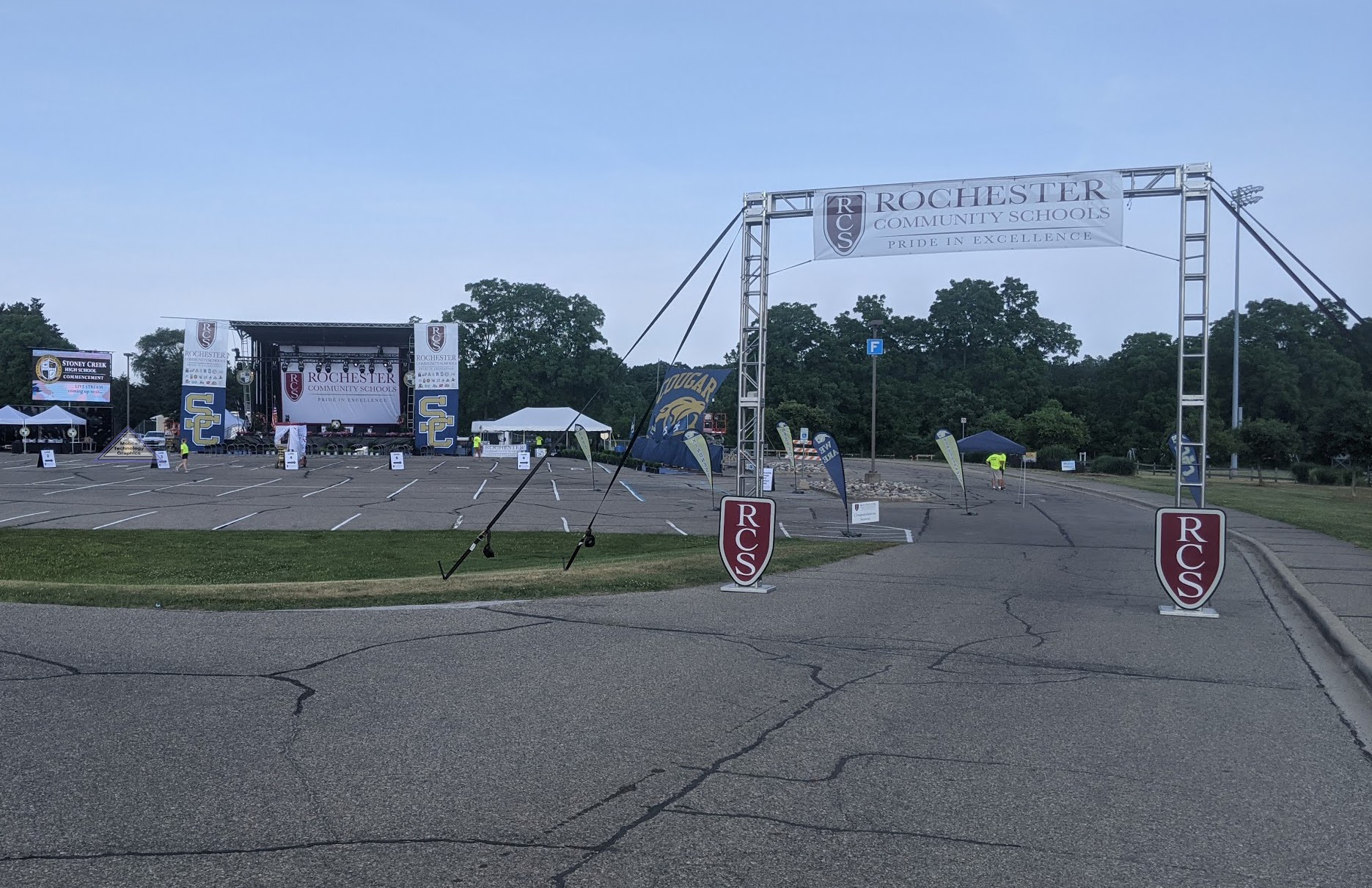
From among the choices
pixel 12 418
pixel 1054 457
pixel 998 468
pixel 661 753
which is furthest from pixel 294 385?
pixel 661 753

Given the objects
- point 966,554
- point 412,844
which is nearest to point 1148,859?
point 412,844

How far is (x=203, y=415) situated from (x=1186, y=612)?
64209 mm

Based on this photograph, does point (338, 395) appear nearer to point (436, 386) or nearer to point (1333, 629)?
Answer: point (436, 386)

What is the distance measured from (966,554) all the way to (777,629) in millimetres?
9006

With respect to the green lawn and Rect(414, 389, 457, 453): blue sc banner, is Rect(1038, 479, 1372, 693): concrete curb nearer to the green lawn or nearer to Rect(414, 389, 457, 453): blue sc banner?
the green lawn

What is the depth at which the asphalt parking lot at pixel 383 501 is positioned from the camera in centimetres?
2405

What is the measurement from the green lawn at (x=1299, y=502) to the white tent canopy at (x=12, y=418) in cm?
6223

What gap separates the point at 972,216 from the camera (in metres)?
16.5

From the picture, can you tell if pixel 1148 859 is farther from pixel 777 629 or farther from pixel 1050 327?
pixel 1050 327

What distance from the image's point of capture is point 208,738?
229 inches

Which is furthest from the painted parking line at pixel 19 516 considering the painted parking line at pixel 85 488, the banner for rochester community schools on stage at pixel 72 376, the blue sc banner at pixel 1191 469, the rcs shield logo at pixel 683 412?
the banner for rochester community schools on stage at pixel 72 376

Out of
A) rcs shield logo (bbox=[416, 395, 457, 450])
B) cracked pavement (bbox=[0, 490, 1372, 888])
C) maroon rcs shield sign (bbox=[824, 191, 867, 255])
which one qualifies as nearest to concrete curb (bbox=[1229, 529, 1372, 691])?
cracked pavement (bbox=[0, 490, 1372, 888])

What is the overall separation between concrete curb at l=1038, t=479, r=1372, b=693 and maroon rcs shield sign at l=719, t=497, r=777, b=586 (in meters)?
5.73

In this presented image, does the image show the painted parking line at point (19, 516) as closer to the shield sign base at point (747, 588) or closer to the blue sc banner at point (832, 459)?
the blue sc banner at point (832, 459)
